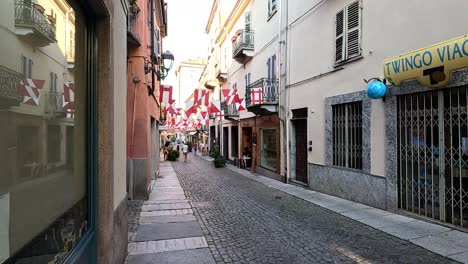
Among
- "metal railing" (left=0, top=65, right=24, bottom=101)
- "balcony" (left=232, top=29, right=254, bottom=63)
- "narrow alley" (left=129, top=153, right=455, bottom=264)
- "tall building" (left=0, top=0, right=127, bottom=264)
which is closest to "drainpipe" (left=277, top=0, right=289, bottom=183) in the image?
"narrow alley" (left=129, top=153, right=455, bottom=264)

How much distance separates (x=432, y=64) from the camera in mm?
5547

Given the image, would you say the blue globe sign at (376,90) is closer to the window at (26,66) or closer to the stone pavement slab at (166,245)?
the stone pavement slab at (166,245)

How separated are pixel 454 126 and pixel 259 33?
11.1 m

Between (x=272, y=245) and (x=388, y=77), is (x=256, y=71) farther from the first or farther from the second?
(x=272, y=245)

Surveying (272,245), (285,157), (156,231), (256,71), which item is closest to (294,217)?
(272,245)

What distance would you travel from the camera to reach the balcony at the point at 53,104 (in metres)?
2.12

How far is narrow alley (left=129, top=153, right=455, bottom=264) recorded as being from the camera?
4.62m

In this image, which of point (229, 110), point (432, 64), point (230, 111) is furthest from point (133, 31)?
Result: point (229, 110)

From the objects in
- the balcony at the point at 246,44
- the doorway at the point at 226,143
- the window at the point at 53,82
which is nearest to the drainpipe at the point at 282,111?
the balcony at the point at 246,44

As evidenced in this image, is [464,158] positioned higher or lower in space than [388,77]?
lower

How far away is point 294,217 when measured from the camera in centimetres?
696

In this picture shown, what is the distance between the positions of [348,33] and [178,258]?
720 centimetres

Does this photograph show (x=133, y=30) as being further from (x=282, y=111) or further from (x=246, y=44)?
(x=246, y=44)

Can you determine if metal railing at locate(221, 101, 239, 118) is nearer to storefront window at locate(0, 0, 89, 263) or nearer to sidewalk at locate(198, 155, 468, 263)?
sidewalk at locate(198, 155, 468, 263)
